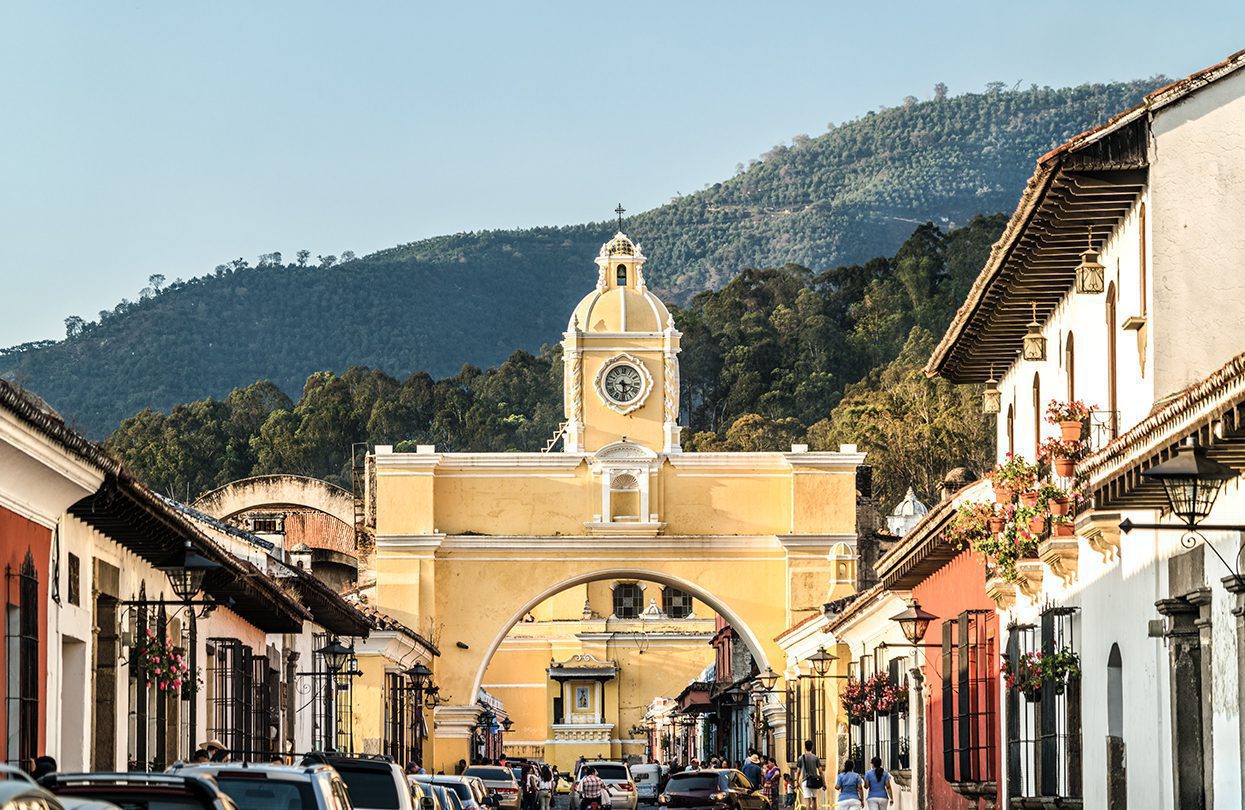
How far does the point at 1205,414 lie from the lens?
13242 mm

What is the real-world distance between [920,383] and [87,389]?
7149 cm

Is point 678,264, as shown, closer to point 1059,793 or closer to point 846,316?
point 846,316

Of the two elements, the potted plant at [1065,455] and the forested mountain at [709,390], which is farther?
the forested mountain at [709,390]

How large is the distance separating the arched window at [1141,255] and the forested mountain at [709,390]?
3166 inches

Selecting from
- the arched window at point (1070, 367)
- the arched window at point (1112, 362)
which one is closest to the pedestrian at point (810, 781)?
the arched window at point (1070, 367)

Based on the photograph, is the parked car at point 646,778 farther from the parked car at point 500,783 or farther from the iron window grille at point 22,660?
the iron window grille at point 22,660

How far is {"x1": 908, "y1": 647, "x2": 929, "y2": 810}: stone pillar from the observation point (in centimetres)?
3353

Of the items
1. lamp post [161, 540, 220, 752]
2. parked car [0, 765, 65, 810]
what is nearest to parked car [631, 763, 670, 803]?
lamp post [161, 540, 220, 752]

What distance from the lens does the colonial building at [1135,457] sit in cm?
1501

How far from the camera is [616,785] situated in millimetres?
47625

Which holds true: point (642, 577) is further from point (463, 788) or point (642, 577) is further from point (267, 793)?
point (267, 793)

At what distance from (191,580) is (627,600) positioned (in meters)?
78.4

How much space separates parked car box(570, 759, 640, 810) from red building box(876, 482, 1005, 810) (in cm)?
1463

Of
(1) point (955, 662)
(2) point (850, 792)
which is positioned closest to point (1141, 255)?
(1) point (955, 662)
